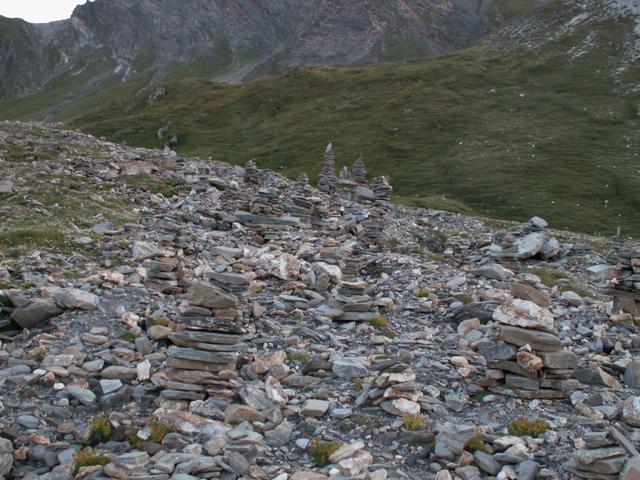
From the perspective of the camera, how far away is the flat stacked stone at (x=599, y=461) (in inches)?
356

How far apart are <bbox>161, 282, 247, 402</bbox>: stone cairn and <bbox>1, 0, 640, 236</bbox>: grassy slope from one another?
50.2 metres

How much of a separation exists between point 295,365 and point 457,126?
3646 inches

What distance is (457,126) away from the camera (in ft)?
328

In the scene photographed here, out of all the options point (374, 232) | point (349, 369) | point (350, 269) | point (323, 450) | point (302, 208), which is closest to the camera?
point (323, 450)

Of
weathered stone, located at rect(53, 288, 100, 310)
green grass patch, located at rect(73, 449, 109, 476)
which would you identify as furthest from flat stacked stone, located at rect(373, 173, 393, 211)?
green grass patch, located at rect(73, 449, 109, 476)

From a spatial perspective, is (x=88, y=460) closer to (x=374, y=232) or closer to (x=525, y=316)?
(x=525, y=316)

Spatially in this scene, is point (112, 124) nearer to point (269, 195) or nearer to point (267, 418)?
point (269, 195)

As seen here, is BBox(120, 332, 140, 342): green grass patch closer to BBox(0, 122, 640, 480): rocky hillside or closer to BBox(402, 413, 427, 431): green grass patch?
BBox(0, 122, 640, 480): rocky hillside

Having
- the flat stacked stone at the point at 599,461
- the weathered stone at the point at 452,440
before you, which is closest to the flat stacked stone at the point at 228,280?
the weathered stone at the point at 452,440

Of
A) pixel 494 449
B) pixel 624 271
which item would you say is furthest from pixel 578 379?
pixel 624 271

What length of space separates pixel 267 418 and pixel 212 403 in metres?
1.29

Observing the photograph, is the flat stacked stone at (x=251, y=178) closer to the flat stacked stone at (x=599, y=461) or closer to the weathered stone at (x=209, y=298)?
the weathered stone at (x=209, y=298)

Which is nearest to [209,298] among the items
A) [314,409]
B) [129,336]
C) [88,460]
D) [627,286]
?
[129,336]

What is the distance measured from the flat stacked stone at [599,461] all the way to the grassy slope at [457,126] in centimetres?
5246
